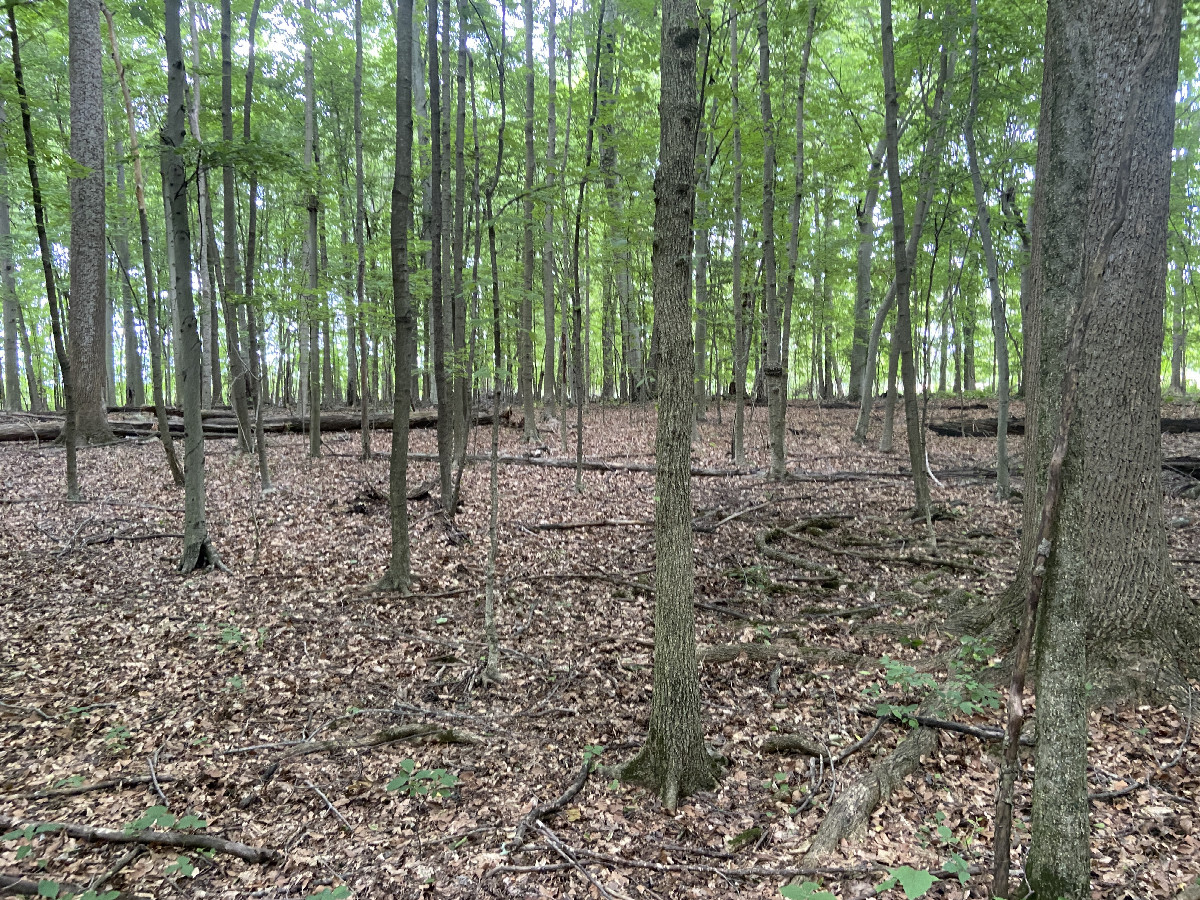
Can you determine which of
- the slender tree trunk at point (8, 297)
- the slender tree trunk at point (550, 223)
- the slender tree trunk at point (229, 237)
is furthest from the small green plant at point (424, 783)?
the slender tree trunk at point (8, 297)

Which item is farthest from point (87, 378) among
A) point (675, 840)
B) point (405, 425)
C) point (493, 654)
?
point (675, 840)

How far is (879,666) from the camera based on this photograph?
193 inches

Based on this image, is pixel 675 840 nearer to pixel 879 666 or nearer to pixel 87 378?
pixel 879 666

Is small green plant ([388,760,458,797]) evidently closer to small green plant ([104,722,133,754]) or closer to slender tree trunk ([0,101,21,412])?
small green plant ([104,722,133,754])

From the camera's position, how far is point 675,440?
3414mm

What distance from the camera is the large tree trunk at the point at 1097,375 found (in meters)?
2.12

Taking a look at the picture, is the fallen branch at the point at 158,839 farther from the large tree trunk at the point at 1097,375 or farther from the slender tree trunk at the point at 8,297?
the slender tree trunk at the point at 8,297

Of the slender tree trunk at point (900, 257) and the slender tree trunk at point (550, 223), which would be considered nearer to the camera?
the slender tree trunk at point (900, 257)

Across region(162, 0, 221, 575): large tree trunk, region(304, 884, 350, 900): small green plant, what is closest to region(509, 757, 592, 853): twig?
region(304, 884, 350, 900): small green plant

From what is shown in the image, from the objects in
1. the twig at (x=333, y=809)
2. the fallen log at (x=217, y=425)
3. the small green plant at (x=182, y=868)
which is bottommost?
the twig at (x=333, y=809)

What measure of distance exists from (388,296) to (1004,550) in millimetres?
11741

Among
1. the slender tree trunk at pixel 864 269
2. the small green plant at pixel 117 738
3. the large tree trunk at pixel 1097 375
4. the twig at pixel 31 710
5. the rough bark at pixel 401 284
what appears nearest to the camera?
the large tree trunk at pixel 1097 375

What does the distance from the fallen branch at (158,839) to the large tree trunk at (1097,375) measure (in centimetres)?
353

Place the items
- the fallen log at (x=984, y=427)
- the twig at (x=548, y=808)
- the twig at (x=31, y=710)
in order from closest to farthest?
1. the twig at (x=548, y=808)
2. the twig at (x=31, y=710)
3. the fallen log at (x=984, y=427)
